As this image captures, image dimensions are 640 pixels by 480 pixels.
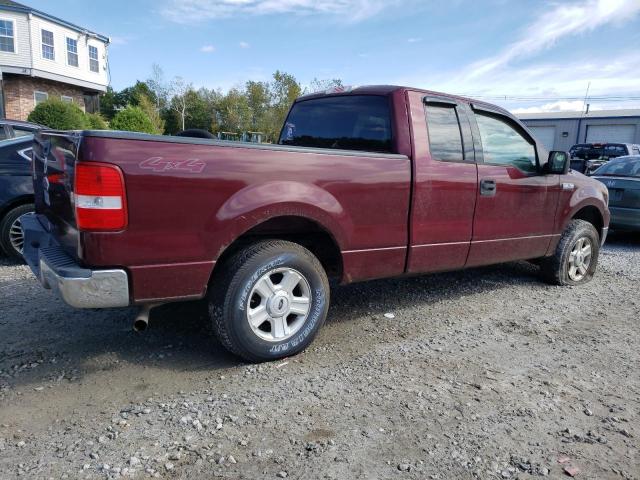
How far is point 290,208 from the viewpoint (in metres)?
3.26

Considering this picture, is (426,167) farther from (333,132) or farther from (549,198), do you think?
(549,198)

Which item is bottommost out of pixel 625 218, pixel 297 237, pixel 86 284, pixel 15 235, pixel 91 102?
pixel 15 235

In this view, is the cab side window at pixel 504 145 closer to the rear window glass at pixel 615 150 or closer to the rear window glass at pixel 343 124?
the rear window glass at pixel 343 124

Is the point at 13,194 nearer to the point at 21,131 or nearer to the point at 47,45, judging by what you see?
the point at 21,131

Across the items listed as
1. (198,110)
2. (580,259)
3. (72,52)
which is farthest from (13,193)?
(198,110)

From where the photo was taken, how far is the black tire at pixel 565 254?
214 inches

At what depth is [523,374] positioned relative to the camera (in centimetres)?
338

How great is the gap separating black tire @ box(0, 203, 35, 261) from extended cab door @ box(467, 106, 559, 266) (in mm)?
4932

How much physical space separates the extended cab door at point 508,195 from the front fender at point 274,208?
5.26 ft

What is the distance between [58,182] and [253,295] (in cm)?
145

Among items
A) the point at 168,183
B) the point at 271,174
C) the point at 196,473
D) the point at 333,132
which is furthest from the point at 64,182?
the point at 333,132

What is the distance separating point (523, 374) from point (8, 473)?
9.89 feet

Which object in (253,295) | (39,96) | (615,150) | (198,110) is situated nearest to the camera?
(253,295)

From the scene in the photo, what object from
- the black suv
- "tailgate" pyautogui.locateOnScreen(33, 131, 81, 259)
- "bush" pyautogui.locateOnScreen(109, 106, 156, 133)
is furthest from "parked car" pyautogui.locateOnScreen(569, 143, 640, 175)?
"bush" pyautogui.locateOnScreen(109, 106, 156, 133)
